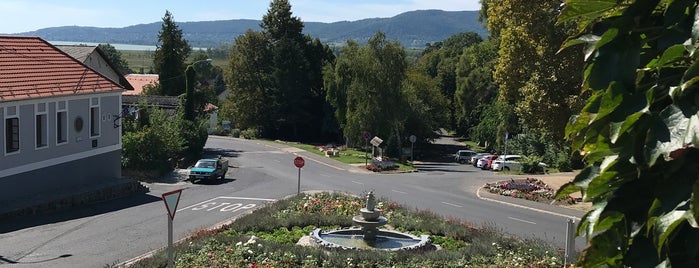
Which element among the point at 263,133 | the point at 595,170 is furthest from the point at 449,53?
the point at 595,170

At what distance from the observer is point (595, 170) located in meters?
2.62

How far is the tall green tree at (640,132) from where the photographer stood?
2.22 meters

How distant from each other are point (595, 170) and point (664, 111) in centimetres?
43

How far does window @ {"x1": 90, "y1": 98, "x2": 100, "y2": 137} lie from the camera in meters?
33.5

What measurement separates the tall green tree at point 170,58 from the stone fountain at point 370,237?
56820 millimetres

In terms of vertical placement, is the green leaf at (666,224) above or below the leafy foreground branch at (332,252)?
above

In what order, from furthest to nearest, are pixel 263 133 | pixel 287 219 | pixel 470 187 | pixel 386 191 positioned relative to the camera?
pixel 263 133, pixel 470 187, pixel 386 191, pixel 287 219

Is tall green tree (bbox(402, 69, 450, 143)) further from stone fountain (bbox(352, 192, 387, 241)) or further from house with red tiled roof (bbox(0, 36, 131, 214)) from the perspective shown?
stone fountain (bbox(352, 192, 387, 241))

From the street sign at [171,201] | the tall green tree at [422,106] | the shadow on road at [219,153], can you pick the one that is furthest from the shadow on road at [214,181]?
the street sign at [171,201]

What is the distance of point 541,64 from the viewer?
101 feet

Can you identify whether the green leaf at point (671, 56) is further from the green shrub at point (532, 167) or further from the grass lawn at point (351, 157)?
the grass lawn at point (351, 157)

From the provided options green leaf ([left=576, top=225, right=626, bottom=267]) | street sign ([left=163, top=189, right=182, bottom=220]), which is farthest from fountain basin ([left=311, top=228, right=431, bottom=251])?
green leaf ([left=576, top=225, right=626, bottom=267])

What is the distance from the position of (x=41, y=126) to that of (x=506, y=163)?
3317 cm

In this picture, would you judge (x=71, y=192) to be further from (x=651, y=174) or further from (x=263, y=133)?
(x=263, y=133)
